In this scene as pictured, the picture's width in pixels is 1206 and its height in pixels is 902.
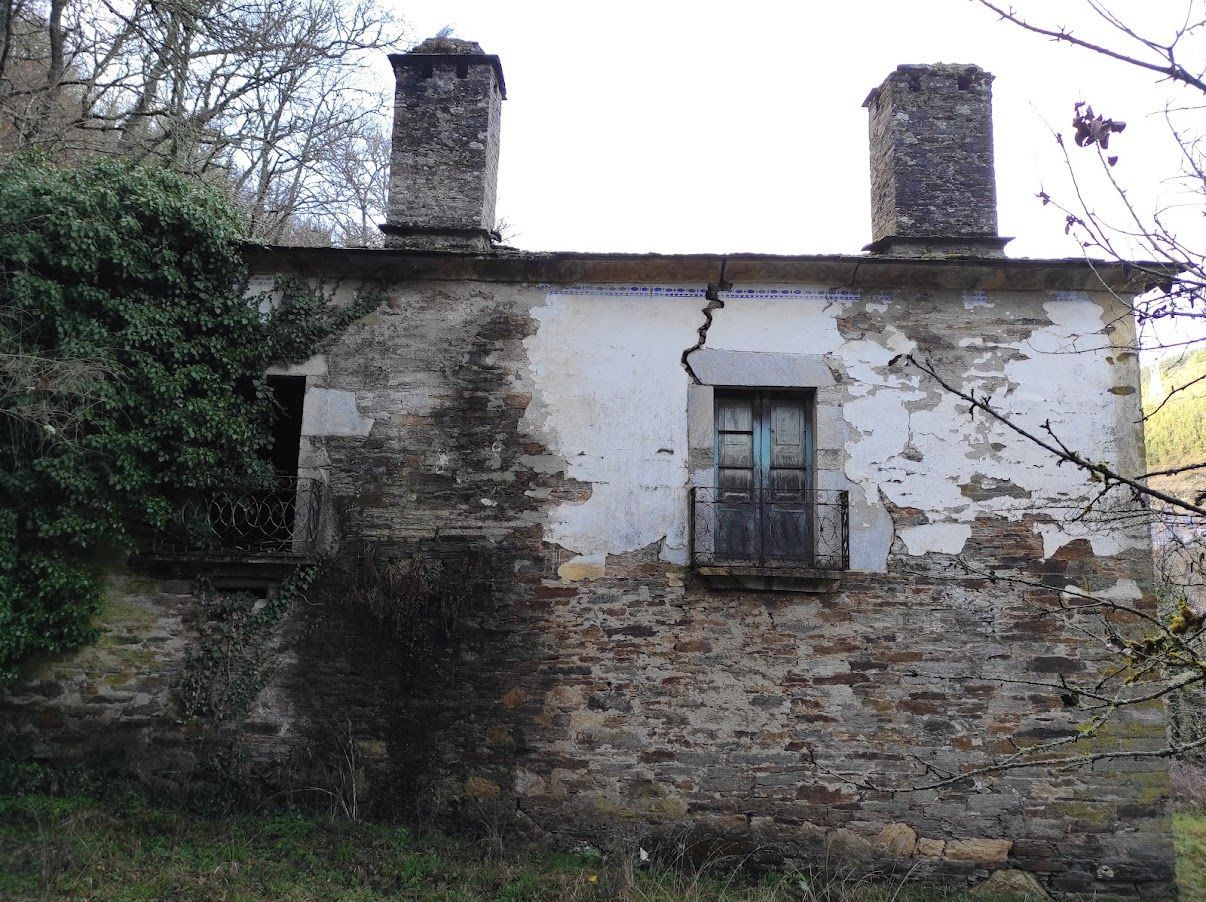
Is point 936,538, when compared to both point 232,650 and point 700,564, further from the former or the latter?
point 232,650

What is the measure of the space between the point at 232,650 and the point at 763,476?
14.4ft

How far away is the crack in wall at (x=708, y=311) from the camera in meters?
6.97

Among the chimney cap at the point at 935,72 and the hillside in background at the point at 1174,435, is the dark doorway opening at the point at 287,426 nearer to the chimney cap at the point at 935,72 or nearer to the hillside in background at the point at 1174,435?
the chimney cap at the point at 935,72

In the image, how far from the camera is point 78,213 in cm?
651

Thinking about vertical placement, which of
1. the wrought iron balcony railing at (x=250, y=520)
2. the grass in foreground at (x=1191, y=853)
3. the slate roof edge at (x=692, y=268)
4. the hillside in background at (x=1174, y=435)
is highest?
the slate roof edge at (x=692, y=268)

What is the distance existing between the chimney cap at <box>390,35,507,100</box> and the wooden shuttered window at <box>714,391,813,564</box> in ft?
13.0

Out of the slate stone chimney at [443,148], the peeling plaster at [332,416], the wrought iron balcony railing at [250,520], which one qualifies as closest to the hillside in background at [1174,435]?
the slate stone chimney at [443,148]

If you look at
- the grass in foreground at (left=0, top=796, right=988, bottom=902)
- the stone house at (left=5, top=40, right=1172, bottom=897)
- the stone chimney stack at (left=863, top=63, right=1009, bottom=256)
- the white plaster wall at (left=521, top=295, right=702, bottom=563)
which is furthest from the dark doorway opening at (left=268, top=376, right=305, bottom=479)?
the stone chimney stack at (left=863, top=63, right=1009, bottom=256)

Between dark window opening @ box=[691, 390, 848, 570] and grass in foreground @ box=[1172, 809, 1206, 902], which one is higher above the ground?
dark window opening @ box=[691, 390, 848, 570]

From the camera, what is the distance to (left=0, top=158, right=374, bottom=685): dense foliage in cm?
629

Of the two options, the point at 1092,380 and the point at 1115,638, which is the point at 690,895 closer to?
the point at 1115,638

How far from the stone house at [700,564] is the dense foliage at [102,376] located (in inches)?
17.7

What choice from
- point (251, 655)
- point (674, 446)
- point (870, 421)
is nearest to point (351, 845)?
point (251, 655)

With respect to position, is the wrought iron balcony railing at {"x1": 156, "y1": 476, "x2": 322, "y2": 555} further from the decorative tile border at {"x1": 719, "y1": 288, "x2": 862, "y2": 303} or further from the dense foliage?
the decorative tile border at {"x1": 719, "y1": 288, "x2": 862, "y2": 303}
